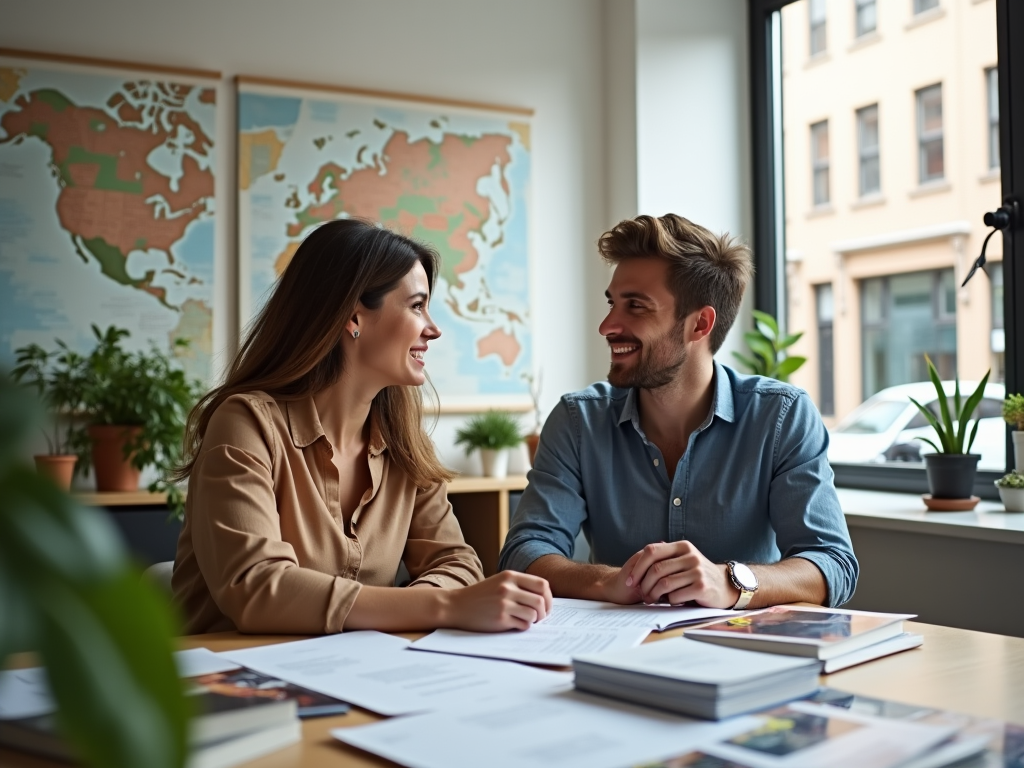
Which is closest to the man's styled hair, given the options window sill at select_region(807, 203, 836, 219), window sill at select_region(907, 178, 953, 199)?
window sill at select_region(907, 178, 953, 199)

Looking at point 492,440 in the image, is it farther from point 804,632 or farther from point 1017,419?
point 804,632

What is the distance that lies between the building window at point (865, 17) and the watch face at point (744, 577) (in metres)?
2.46

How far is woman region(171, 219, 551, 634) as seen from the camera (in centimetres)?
141

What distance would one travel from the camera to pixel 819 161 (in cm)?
364

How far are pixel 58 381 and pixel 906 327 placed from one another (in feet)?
8.48

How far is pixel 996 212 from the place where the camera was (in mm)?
2893

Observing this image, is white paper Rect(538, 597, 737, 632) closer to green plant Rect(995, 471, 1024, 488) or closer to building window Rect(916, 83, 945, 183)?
green plant Rect(995, 471, 1024, 488)

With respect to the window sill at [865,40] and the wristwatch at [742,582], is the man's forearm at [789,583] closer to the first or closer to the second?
the wristwatch at [742,582]

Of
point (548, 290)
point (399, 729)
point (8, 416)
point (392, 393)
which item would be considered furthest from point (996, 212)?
point (8, 416)

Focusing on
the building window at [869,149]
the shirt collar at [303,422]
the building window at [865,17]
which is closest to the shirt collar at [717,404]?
the shirt collar at [303,422]

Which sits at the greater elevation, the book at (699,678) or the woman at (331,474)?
the woman at (331,474)

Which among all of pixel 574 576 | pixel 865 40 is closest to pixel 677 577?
pixel 574 576

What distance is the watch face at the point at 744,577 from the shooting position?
157cm

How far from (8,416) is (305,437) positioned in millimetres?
1442
